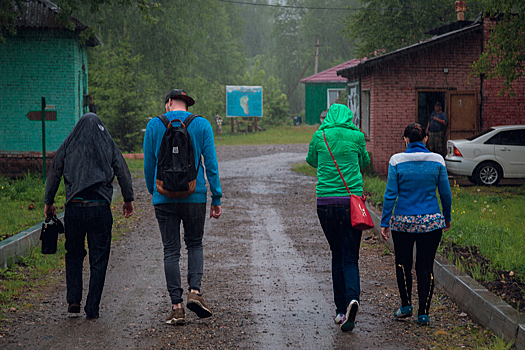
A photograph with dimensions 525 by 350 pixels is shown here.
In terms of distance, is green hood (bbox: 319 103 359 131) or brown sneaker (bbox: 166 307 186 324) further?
green hood (bbox: 319 103 359 131)

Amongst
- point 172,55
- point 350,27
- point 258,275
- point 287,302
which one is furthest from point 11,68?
point 350,27

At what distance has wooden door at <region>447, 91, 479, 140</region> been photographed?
1733 cm

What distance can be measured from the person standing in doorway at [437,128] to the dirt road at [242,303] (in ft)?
28.0

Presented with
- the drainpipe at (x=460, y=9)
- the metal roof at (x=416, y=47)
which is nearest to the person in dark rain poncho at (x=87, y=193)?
the metal roof at (x=416, y=47)

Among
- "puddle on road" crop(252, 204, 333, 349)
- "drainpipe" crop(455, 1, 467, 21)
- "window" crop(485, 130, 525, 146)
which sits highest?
"drainpipe" crop(455, 1, 467, 21)

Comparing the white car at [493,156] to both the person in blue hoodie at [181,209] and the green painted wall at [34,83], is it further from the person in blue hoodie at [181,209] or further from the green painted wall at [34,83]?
the person in blue hoodie at [181,209]

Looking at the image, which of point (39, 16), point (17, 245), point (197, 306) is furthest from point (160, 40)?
point (197, 306)

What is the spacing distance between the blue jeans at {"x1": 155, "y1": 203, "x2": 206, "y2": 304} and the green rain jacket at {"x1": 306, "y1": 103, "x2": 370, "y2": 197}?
1.10 m

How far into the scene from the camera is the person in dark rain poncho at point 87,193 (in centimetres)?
494

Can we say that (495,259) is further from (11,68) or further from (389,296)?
(11,68)

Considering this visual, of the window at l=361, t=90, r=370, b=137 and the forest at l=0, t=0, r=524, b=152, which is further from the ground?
the forest at l=0, t=0, r=524, b=152

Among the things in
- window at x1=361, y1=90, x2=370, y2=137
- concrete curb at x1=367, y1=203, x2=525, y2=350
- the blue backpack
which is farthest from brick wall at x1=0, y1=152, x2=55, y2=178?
concrete curb at x1=367, y1=203, x2=525, y2=350

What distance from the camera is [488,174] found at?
15.0 metres

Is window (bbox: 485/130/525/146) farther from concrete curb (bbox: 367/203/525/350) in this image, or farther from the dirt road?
concrete curb (bbox: 367/203/525/350)
